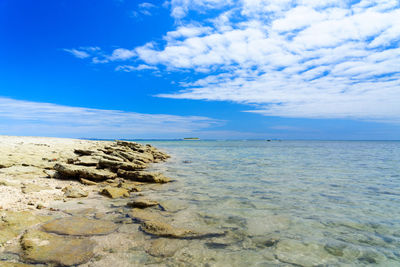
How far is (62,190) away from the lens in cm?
632

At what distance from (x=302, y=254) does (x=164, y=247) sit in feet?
6.61

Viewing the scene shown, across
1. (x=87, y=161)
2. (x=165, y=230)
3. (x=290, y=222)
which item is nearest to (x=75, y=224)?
(x=165, y=230)

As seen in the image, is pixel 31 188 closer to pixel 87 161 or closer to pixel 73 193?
pixel 73 193

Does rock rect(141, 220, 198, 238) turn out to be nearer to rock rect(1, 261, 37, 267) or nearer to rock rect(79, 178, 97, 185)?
rock rect(1, 261, 37, 267)

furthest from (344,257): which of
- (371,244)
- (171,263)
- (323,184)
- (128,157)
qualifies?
(128,157)

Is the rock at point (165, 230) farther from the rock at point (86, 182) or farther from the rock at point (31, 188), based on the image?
the rock at point (86, 182)

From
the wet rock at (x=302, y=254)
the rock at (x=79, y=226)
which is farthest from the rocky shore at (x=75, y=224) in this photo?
the wet rock at (x=302, y=254)

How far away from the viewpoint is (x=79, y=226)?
396cm

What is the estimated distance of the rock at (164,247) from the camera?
3.16 m

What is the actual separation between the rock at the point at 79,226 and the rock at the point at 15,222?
268 millimetres

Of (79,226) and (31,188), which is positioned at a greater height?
(31,188)

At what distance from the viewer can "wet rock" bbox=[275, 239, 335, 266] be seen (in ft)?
10.0

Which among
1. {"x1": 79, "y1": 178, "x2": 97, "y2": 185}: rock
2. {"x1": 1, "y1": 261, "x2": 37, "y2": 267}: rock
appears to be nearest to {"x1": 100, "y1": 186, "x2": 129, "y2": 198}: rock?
{"x1": 79, "y1": 178, "x2": 97, "y2": 185}: rock

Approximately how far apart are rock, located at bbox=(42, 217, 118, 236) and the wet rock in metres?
2.79
